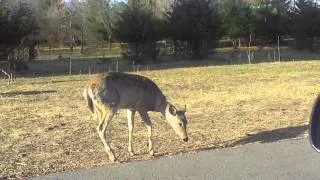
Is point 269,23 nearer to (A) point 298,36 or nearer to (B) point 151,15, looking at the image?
(A) point 298,36

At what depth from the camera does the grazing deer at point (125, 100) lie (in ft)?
35.2

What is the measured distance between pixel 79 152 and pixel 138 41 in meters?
36.7

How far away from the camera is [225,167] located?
29.6 feet

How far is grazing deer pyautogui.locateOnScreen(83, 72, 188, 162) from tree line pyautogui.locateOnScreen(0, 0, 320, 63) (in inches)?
1026

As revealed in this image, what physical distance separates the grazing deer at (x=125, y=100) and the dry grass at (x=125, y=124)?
15.4 inches

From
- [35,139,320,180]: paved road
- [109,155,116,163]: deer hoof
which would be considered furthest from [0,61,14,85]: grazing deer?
[35,139,320,180]: paved road

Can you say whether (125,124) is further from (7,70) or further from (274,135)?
(7,70)

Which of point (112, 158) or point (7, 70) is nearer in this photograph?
point (112, 158)

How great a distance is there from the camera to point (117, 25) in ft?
157

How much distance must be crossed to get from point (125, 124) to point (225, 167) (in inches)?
186

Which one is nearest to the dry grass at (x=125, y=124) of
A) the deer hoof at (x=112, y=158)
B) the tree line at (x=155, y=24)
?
the deer hoof at (x=112, y=158)

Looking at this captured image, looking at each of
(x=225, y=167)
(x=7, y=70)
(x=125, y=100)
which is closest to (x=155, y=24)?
(x=7, y=70)

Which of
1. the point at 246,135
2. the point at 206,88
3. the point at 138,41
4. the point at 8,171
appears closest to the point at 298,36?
the point at 138,41

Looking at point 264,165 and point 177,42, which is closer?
point 264,165
